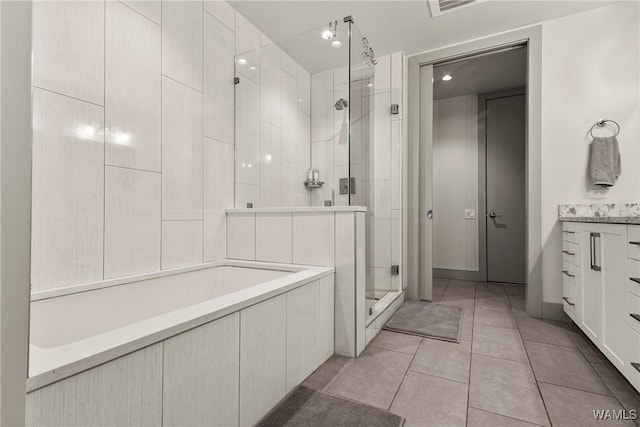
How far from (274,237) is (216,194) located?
1.75 feet

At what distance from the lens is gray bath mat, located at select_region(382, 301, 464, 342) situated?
2.04 metres

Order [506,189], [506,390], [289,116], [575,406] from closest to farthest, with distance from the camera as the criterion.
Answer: [575,406] → [506,390] → [289,116] → [506,189]

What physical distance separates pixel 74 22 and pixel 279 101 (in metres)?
1.47

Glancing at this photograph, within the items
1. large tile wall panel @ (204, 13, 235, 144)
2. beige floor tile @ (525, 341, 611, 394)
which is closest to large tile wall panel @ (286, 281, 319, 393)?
beige floor tile @ (525, 341, 611, 394)

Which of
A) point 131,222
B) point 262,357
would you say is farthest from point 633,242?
point 131,222

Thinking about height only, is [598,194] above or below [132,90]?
below

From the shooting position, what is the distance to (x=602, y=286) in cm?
156

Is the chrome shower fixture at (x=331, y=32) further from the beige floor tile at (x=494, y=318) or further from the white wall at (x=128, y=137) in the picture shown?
the beige floor tile at (x=494, y=318)

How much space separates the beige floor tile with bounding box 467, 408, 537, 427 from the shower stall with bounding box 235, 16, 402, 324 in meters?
0.80

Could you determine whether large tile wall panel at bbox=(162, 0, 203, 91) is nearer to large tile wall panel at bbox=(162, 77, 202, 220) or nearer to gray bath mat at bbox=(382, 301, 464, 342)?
large tile wall panel at bbox=(162, 77, 202, 220)

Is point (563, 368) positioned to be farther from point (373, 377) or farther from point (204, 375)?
point (204, 375)

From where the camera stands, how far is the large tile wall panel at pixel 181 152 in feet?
5.63

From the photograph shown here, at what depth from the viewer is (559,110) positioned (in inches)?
92.7

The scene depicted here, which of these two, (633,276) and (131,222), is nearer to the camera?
(633,276)
